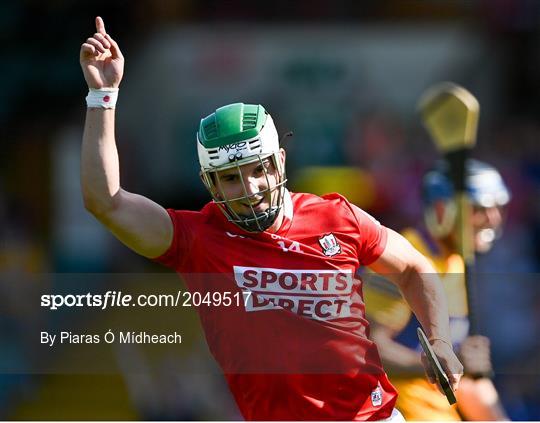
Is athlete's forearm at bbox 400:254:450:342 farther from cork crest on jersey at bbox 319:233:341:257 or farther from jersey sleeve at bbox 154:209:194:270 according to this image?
jersey sleeve at bbox 154:209:194:270

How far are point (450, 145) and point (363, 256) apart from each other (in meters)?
1.71

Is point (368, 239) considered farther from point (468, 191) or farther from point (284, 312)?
point (468, 191)

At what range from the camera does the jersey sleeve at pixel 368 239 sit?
3.72 metres

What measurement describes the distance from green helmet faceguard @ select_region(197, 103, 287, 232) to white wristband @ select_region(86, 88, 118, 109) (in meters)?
0.39

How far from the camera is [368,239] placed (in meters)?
3.73

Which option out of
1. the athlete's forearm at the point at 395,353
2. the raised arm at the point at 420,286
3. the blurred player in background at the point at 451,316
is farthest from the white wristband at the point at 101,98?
the athlete's forearm at the point at 395,353

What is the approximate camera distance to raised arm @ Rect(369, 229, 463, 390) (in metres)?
3.77

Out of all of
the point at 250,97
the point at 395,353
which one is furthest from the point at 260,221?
the point at 250,97

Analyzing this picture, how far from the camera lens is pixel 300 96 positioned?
9641 millimetres

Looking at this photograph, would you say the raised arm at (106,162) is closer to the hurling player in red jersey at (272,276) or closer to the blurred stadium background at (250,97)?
the hurling player in red jersey at (272,276)

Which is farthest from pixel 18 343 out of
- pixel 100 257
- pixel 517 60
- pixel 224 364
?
pixel 517 60

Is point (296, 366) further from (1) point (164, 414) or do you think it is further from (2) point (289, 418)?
(1) point (164, 414)

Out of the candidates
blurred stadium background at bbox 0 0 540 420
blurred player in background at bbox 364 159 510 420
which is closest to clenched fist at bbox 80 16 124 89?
blurred player in background at bbox 364 159 510 420

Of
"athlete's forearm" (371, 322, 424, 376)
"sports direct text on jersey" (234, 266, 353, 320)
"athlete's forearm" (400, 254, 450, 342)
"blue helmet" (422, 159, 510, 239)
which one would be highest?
"sports direct text on jersey" (234, 266, 353, 320)
